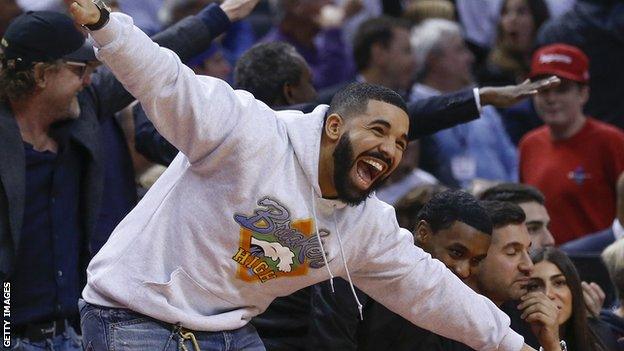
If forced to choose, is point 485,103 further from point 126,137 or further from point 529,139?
point 529,139

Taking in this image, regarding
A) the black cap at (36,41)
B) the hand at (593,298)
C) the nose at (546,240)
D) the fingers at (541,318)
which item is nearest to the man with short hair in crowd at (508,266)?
the fingers at (541,318)

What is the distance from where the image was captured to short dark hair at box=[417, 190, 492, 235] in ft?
16.7

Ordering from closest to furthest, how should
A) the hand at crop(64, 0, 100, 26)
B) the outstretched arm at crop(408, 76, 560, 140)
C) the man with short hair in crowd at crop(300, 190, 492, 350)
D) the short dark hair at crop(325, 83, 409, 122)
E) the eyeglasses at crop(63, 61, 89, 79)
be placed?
the hand at crop(64, 0, 100, 26) → the short dark hair at crop(325, 83, 409, 122) → the man with short hair in crowd at crop(300, 190, 492, 350) → the eyeglasses at crop(63, 61, 89, 79) → the outstretched arm at crop(408, 76, 560, 140)

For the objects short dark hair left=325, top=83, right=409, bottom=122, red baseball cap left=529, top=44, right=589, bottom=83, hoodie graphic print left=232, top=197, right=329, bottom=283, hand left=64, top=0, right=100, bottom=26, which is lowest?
red baseball cap left=529, top=44, right=589, bottom=83

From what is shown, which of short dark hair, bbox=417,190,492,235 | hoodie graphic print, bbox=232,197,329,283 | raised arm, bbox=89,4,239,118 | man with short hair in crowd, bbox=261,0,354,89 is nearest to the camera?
hoodie graphic print, bbox=232,197,329,283

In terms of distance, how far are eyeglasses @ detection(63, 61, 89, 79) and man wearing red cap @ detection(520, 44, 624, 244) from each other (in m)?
3.37

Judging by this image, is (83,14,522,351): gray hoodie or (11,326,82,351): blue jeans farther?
(11,326,82,351): blue jeans

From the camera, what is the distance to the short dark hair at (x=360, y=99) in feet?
14.1

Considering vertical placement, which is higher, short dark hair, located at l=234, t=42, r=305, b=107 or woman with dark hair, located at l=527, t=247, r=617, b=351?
short dark hair, located at l=234, t=42, r=305, b=107

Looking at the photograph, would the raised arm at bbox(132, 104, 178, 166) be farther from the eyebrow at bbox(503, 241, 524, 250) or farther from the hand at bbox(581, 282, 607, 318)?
the hand at bbox(581, 282, 607, 318)

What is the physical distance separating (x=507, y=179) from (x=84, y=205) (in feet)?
13.8

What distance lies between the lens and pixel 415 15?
32.9 ft

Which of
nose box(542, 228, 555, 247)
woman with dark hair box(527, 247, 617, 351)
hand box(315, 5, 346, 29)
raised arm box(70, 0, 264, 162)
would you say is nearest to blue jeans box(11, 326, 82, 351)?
raised arm box(70, 0, 264, 162)

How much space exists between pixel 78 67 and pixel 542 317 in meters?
2.10
